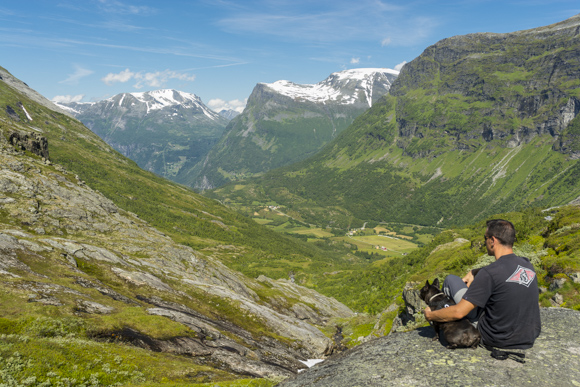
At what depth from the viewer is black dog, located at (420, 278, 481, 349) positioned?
1177cm

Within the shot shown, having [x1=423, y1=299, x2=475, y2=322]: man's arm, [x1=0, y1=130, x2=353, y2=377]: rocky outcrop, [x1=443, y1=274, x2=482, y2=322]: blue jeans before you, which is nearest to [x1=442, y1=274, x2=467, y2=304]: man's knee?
[x1=443, y1=274, x2=482, y2=322]: blue jeans

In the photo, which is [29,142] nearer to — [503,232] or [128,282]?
[128,282]

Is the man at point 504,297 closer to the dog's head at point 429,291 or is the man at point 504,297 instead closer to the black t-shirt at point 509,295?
the black t-shirt at point 509,295

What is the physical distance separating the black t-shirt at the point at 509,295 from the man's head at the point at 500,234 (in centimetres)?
45

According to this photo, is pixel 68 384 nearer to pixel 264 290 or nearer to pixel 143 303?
pixel 143 303

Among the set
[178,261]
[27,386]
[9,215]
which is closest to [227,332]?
[27,386]

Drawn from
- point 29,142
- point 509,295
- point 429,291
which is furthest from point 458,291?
point 29,142

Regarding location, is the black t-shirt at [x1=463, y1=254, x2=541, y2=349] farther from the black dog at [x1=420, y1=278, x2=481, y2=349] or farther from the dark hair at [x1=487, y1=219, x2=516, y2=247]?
the black dog at [x1=420, y1=278, x2=481, y2=349]

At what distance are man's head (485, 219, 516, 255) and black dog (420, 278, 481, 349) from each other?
2.62m

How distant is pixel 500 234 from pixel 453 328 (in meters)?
4.11

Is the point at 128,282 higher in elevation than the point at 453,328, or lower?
lower

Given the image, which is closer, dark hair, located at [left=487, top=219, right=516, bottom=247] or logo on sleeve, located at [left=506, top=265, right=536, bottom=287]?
logo on sleeve, located at [left=506, top=265, right=536, bottom=287]

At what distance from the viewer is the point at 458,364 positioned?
38.3 feet

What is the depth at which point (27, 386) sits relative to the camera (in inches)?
731
